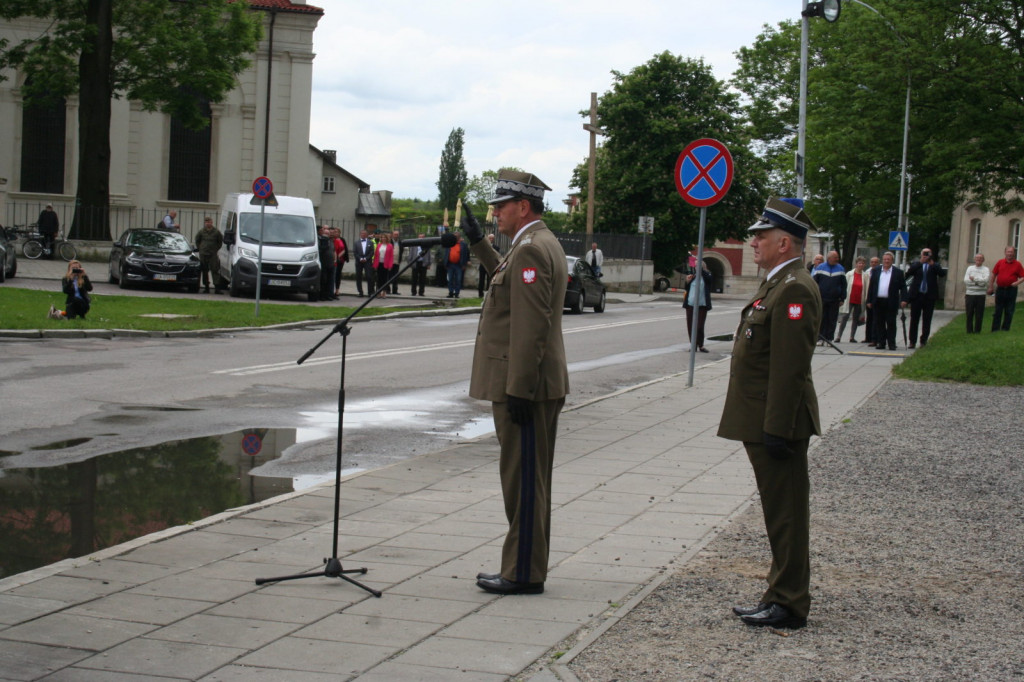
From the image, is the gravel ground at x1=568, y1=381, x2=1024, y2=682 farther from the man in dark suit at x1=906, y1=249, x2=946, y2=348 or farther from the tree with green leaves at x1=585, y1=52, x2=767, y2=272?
the tree with green leaves at x1=585, y1=52, x2=767, y2=272

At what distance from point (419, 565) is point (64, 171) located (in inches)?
1712

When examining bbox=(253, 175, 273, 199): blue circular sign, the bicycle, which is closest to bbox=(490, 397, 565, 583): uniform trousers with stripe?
bbox=(253, 175, 273, 199): blue circular sign

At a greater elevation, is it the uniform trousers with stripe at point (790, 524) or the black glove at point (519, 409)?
the black glove at point (519, 409)

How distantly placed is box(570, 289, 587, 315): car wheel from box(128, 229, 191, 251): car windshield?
401 inches

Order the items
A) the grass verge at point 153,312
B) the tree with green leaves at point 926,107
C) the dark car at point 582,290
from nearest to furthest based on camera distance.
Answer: the grass verge at point 153,312 < the tree with green leaves at point 926,107 < the dark car at point 582,290

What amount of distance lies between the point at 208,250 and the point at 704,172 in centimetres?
1839

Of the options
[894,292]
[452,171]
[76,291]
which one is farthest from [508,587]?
[452,171]

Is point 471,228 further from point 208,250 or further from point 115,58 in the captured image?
point 115,58

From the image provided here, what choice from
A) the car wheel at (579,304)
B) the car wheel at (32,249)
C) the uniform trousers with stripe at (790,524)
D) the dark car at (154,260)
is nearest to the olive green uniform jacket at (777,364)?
the uniform trousers with stripe at (790,524)

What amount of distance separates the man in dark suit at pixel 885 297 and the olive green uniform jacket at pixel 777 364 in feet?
57.6

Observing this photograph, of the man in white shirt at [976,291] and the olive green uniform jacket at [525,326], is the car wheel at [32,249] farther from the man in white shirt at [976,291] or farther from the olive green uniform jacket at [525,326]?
the olive green uniform jacket at [525,326]

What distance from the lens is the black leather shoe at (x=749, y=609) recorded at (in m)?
5.07

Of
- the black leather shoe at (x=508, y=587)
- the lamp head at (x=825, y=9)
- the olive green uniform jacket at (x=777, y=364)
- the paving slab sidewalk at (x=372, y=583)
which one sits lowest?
the paving slab sidewalk at (x=372, y=583)

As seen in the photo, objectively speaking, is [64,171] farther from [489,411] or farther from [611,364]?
[489,411]
